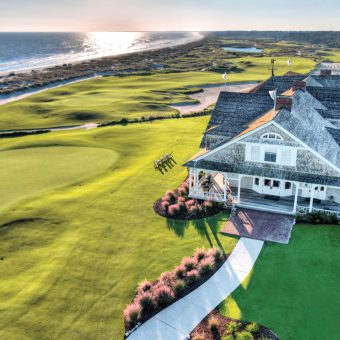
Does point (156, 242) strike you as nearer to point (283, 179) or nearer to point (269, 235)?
point (269, 235)

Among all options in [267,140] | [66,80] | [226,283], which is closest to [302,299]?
[226,283]

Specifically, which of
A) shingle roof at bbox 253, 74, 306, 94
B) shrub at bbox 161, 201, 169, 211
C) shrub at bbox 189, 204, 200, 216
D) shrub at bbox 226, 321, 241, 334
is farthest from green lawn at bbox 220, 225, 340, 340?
shingle roof at bbox 253, 74, 306, 94

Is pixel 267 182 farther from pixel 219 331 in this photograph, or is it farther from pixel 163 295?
pixel 219 331

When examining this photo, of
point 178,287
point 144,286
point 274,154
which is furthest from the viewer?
point 274,154

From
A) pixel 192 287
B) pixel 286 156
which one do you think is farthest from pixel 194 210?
pixel 192 287

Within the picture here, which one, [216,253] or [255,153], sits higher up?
[255,153]

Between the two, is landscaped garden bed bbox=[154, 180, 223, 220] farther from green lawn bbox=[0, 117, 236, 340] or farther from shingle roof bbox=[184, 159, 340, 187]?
shingle roof bbox=[184, 159, 340, 187]
